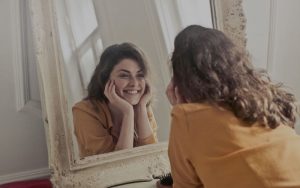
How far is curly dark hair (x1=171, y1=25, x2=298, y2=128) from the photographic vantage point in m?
0.95

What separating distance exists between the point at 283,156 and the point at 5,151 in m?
0.87

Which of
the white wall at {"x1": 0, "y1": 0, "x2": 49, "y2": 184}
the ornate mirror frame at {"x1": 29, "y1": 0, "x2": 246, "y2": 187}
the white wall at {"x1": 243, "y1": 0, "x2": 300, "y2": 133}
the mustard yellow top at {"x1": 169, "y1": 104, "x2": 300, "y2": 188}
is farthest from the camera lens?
the white wall at {"x1": 243, "y1": 0, "x2": 300, "y2": 133}

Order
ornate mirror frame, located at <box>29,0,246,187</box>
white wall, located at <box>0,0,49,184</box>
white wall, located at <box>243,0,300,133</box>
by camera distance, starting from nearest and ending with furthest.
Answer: ornate mirror frame, located at <box>29,0,246,187</box> → white wall, located at <box>0,0,49,184</box> → white wall, located at <box>243,0,300,133</box>

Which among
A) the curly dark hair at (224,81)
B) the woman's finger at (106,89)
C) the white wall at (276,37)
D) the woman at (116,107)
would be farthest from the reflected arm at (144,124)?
the white wall at (276,37)

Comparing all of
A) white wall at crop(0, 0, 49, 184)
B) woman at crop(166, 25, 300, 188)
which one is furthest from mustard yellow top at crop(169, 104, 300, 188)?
white wall at crop(0, 0, 49, 184)

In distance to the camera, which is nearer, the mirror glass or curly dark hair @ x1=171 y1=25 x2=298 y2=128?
curly dark hair @ x1=171 y1=25 x2=298 y2=128

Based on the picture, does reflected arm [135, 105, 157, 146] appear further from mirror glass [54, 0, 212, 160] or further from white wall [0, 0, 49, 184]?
white wall [0, 0, 49, 184]

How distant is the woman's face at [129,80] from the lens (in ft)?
3.95

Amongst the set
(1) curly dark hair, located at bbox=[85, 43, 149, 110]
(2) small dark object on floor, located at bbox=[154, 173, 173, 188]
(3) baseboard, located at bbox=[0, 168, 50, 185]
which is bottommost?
(2) small dark object on floor, located at bbox=[154, 173, 173, 188]

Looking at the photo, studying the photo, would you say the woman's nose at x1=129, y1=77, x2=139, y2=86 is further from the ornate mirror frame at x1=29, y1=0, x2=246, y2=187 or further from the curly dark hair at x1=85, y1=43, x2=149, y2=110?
the ornate mirror frame at x1=29, y1=0, x2=246, y2=187

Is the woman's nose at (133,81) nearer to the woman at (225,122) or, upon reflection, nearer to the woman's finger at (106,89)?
the woman's finger at (106,89)

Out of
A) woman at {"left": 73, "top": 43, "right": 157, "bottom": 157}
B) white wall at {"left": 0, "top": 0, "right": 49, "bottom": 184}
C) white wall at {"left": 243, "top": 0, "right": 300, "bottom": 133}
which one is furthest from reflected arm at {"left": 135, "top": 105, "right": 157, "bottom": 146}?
white wall at {"left": 243, "top": 0, "right": 300, "bottom": 133}

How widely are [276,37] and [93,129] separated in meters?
1.01

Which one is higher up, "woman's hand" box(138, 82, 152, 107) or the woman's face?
the woman's face
